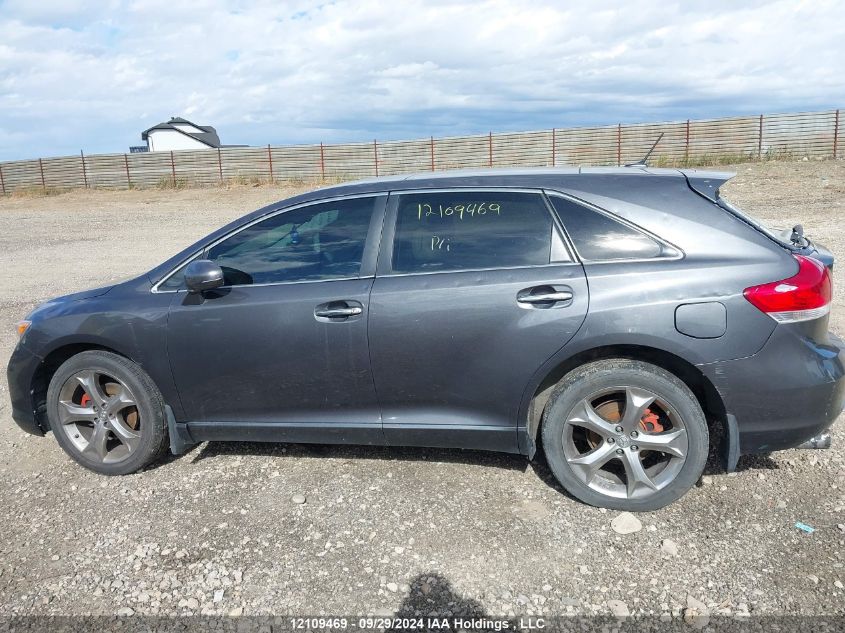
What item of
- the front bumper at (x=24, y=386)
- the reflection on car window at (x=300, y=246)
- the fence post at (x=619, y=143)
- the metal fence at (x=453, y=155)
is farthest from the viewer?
the fence post at (x=619, y=143)

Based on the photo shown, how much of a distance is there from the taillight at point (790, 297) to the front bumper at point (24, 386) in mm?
3980

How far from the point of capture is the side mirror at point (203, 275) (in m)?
3.68

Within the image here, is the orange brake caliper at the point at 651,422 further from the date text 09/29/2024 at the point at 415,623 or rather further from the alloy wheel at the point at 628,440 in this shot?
the date text 09/29/2024 at the point at 415,623

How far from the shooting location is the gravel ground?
2.95m

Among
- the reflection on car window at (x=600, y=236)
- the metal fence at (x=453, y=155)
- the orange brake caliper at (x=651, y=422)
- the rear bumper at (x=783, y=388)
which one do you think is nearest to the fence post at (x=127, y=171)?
the metal fence at (x=453, y=155)

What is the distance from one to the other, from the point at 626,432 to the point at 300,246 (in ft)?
6.57

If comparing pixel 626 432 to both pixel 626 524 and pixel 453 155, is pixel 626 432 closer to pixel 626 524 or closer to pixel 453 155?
pixel 626 524

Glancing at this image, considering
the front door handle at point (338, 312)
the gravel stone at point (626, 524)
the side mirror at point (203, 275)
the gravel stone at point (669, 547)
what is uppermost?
the side mirror at point (203, 275)

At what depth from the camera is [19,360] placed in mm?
4234

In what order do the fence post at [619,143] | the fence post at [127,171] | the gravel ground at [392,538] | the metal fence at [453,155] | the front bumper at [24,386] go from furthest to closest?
1. the fence post at [127,171]
2. the fence post at [619,143]
3. the metal fence at [453,155]
4. the front bumper at [24,386]
5. the gravel ground at [392,538]

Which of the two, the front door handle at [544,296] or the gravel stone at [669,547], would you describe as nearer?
the gravel stone at [669,547]

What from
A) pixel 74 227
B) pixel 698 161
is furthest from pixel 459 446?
pixel 698 161

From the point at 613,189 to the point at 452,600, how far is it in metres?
2.11

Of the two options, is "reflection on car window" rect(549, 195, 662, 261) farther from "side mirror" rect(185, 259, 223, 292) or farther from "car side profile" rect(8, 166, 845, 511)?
"side mirror" rect(185, 259, 223, 292)
